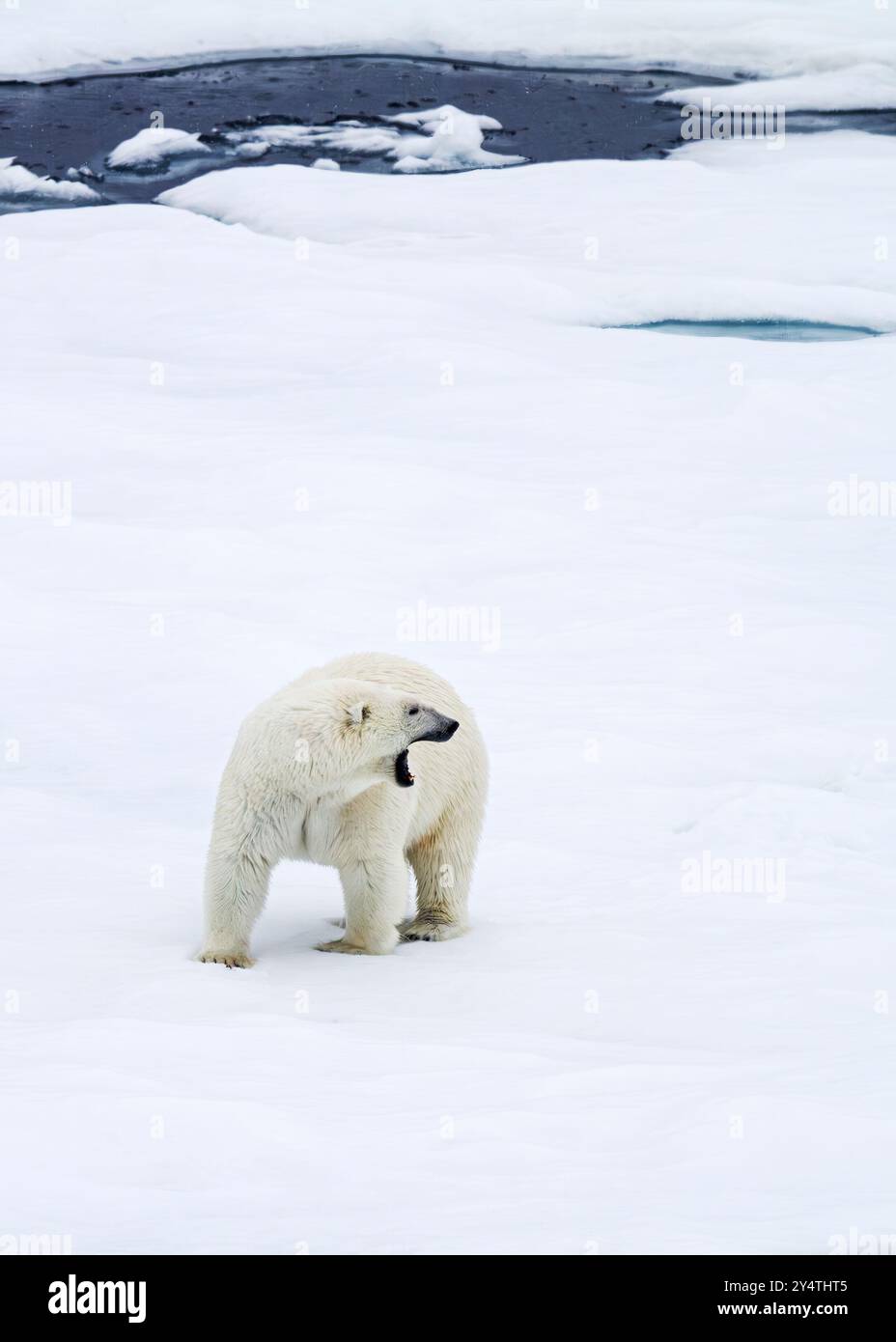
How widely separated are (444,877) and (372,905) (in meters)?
0.50

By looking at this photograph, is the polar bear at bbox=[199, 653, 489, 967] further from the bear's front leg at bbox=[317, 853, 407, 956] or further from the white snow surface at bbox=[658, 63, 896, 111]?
the white snow surface at bbox=[658, 63, 896, 111]

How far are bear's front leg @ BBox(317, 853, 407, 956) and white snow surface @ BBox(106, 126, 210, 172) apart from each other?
15644 millimetres

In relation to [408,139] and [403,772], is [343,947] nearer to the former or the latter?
[403,772]

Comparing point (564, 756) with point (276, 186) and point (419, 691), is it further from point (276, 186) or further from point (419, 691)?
point (276, 186)

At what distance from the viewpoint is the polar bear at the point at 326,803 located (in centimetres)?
408

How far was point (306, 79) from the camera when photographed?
21.9 metres

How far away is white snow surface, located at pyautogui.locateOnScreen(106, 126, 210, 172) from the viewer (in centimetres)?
1836

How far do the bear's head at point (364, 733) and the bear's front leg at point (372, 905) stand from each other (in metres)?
0.25

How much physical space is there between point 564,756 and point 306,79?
18096mm

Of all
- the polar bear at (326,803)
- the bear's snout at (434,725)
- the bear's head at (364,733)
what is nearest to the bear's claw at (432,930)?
the polar bear at (326,803)

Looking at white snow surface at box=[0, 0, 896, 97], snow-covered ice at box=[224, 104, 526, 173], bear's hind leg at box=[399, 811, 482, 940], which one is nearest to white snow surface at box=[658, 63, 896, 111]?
white snow surface at box=[0, 0, 896, 97]

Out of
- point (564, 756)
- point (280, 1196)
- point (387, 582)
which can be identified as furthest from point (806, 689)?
point (280, 1196)

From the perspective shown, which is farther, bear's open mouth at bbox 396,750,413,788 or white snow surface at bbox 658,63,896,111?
white snow surface at bbox 658,63,896,111

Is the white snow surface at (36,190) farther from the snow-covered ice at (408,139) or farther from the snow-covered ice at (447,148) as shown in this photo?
the snow-covered ice at (447,148)
